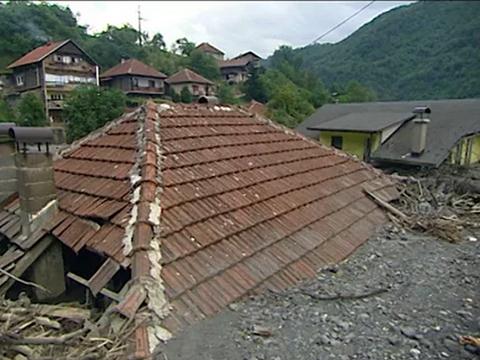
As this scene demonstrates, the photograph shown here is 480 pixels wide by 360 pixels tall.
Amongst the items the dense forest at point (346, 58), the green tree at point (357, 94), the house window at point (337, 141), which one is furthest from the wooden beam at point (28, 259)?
the green tree at point (357, 94)

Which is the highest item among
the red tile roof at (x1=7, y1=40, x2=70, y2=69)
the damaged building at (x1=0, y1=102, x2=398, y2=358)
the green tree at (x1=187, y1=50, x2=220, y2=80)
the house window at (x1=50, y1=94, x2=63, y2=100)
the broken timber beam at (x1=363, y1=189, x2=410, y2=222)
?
the green tree at (x1=187, y1=50, x2=220, y2=80)

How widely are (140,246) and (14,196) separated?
10.5 feet

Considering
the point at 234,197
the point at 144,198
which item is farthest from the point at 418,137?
the point at 144,198

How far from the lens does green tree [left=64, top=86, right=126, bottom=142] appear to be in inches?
924

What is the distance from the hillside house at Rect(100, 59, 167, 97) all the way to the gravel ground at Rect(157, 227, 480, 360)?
36.7 meters

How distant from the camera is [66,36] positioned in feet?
131

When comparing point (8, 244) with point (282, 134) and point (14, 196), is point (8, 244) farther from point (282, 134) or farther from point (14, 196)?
Answer: point (282, 134)

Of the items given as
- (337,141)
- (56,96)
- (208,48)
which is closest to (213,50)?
(208,48)

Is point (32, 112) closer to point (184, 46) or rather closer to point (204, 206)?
point (204, 206)

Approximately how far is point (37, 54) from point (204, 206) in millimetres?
32744

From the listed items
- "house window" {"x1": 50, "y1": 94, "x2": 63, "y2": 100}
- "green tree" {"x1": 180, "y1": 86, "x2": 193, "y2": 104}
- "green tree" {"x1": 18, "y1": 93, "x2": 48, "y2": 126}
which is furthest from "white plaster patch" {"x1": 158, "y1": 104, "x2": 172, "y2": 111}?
"green tree" {"x1": 180, "y1": 86, "x2": 193, "y2": 104}

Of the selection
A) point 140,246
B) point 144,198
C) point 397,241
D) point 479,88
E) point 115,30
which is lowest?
point 397,241

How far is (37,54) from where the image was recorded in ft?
101

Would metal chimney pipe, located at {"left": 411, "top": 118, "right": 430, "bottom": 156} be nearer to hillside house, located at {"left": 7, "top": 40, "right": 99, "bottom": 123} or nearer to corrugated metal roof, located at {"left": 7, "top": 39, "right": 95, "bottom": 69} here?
hillside house, located at {"left": 7, "top": 40, "right": 99, "bottom": 123}
